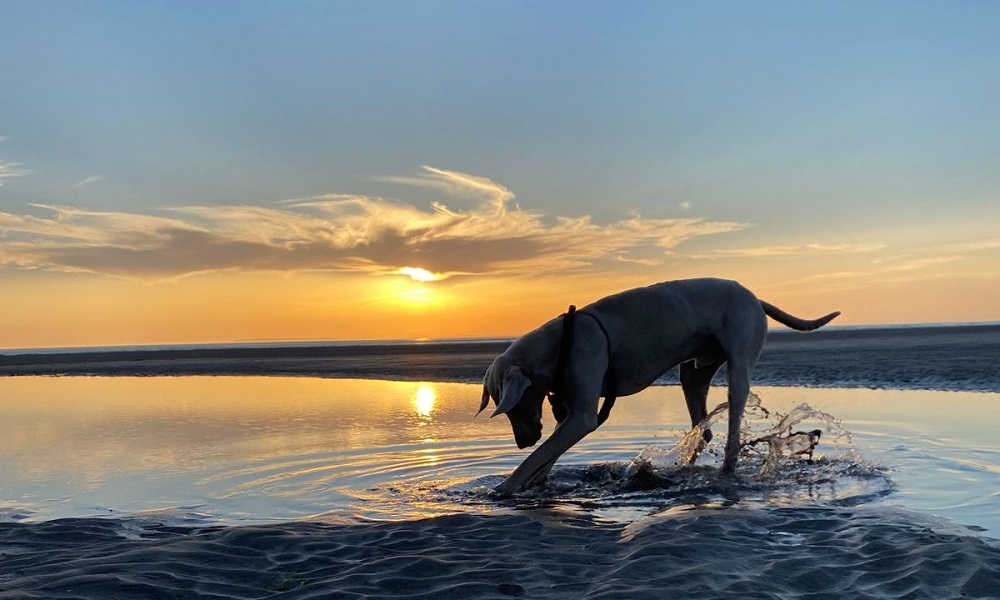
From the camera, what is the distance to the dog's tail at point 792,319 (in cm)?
882

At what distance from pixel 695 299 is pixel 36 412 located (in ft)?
44.0

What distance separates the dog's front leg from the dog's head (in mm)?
418

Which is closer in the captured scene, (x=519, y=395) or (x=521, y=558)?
(x=521, y=558)

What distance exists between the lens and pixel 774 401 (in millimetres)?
15195

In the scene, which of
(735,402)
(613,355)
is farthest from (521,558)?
(735,402)

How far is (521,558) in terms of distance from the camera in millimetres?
4711

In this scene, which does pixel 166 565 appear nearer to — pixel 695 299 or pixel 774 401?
pixel 695 299

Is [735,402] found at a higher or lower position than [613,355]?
lower

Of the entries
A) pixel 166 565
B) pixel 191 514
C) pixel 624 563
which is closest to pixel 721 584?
pixel 624 563

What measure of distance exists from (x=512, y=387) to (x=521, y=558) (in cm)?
251

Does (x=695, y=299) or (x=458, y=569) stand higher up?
(x=695, y=299)

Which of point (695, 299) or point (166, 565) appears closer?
point (166, 565)

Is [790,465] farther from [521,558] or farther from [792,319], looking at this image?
[521,558]

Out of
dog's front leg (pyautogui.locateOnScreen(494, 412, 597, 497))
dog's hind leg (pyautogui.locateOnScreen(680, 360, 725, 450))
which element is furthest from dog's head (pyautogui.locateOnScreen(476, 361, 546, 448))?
dog's hind leg (pyautogui.locateOnScreen(680, 360, 725, 450))
